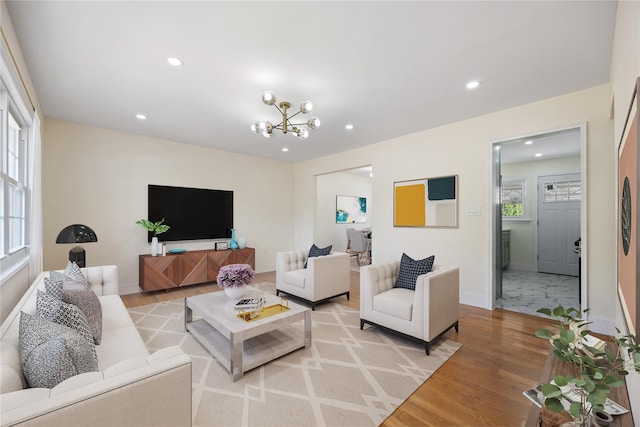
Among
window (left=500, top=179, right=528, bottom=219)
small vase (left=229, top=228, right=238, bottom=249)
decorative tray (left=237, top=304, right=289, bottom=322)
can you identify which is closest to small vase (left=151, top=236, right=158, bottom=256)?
small vase (left=229, top=228, right=238, bottom=249)

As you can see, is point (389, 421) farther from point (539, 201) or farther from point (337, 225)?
point (539, 201)

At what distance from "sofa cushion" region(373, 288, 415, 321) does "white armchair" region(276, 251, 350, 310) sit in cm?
96

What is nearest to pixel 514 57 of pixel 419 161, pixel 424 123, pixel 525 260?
pixel 424 123

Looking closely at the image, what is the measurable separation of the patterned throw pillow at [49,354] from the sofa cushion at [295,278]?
102 inches

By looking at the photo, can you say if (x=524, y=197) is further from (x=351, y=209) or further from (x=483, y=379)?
(x=483, y=379)

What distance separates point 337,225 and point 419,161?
3.81m

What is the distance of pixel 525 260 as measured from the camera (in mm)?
6426

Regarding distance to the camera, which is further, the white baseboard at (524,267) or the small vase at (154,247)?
the white baseboard at (524,267)

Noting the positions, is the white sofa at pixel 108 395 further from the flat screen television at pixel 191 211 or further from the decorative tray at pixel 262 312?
the flat screen television at pixel 191 211

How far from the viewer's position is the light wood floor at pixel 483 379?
5.58 ft

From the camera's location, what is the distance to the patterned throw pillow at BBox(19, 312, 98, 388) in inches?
39.9

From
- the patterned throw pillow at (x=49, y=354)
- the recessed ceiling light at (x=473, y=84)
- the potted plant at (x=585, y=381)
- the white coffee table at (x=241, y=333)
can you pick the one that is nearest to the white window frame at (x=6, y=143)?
the patterned throw pillow at (x=49, y=354)

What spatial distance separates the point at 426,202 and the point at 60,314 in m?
4.21

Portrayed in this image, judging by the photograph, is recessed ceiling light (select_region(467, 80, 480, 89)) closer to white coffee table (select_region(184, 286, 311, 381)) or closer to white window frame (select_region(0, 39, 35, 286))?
white coffee table (select_region(184, 286, 311, 381))
